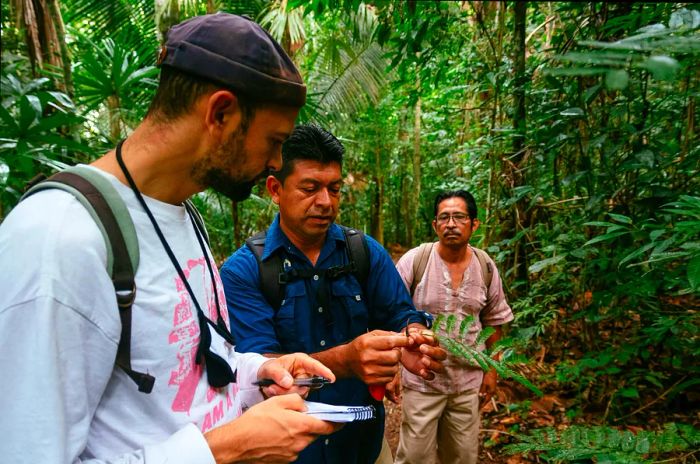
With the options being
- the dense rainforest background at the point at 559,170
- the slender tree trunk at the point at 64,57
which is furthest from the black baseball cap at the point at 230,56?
the slender tree trunk at the point at 64,57

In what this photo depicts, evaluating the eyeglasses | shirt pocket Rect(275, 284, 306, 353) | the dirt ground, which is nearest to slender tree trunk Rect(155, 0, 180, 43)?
the eyeglasses

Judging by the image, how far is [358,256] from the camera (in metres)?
2.12

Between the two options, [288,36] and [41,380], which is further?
[288,36]

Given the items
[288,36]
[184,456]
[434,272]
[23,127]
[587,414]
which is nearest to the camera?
[184,456]


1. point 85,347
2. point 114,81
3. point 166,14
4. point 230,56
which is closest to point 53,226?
point 85,347

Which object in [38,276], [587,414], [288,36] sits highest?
[288,36]

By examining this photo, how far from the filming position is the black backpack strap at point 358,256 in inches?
82.7

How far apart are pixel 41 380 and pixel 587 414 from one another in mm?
4221

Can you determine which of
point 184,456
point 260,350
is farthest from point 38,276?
point 260,350

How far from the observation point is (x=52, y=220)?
2.66 ft

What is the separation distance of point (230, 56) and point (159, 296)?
63 centimetres

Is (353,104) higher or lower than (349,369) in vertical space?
higher

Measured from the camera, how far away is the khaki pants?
3.06 metres

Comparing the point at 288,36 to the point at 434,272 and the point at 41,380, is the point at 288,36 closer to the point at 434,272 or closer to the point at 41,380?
the point at 434,272
